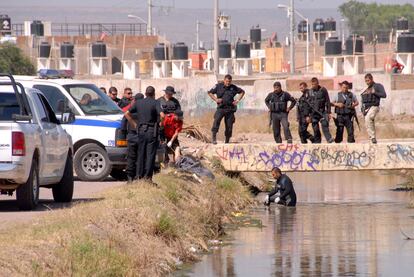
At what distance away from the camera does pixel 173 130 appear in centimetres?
2356

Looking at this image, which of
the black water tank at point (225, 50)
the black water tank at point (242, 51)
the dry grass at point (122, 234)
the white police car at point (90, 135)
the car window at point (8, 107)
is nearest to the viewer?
the dry grass at point (122, 234)

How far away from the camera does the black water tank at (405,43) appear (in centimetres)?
5778

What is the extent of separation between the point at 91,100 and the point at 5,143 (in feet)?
24.7

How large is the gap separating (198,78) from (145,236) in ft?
128

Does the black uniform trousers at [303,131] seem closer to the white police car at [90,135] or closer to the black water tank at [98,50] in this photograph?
the white police car at [90,135]

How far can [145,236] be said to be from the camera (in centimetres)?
1512

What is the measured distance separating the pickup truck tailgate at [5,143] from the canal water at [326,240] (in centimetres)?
267

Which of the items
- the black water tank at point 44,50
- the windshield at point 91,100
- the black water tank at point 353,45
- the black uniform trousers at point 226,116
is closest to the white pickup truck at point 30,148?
the windshield at point 91,100

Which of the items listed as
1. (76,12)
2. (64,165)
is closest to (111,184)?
(64,165)

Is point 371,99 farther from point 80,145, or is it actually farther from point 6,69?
point 6,69

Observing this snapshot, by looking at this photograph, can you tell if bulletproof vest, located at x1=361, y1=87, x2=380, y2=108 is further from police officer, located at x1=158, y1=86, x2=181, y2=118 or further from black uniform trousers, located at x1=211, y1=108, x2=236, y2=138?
police officer, located at x1=158, y1=86, x2=181, y2=118

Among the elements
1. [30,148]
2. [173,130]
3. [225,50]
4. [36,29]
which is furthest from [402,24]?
[30,148]

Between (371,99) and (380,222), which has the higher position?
(371,99)

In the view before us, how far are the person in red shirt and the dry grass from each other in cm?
172
